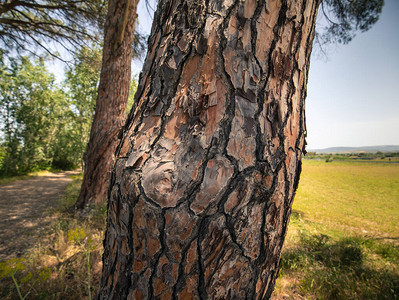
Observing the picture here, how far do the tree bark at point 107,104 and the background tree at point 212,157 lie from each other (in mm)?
3365

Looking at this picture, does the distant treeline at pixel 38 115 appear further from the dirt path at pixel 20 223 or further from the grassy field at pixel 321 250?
the grassy field at pixel 321 250

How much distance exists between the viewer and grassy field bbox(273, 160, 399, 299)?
6.36 feet

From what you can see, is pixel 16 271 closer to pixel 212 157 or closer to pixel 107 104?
pixel 212 157

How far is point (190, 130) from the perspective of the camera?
655mm

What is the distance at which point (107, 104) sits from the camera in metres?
3.86

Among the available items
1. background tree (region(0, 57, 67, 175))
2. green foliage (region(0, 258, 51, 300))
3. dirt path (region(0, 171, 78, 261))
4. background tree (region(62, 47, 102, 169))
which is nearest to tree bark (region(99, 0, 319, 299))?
green foliage (region(0, 258, 51, 300))

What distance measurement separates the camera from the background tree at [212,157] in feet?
2.05

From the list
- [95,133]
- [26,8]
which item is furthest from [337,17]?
[26,8]

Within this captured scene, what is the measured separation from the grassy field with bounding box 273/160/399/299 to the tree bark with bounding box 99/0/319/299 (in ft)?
5.51

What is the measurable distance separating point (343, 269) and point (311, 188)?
143 inches

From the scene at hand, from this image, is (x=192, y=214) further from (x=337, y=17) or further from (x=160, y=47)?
(x=337, y=17)

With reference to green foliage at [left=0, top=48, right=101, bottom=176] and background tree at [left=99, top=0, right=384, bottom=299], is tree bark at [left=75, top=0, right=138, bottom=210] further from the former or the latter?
green foliage at [left=0, top=48, right=101, bottom=176]

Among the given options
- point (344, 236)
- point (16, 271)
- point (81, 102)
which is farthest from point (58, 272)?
point (81, 102)

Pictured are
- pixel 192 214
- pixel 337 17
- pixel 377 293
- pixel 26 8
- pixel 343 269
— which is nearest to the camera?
pixel 192 214
